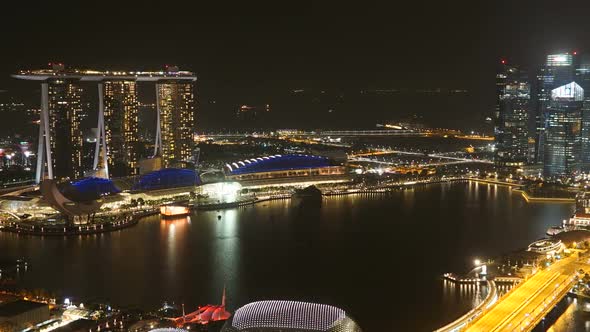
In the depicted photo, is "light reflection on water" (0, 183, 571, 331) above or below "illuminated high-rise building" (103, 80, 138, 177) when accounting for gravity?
below

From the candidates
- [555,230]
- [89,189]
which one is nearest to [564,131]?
[555,230]

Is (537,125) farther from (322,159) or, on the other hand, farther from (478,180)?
(322,159)

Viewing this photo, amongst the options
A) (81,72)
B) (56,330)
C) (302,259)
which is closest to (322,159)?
(81,72)

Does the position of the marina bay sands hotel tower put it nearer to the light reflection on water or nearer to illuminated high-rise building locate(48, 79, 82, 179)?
illuminated high-rise building locate(48, 79, 82, 179)

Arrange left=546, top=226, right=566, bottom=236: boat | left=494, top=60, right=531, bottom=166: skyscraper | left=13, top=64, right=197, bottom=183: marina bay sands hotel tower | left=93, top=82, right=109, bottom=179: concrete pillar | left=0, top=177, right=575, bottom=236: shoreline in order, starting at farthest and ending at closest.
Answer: left=494, top=60, right=531, bottom=166: skyscraper < left=93, top=82, right=109, bottom=179: concrete pillar < left=13, top=64, right=197, bottom=183: marina bay sands hotel tower < left=0, top=177, right=575, bottom=236: shoreline < left=546, top=226, right=566, bottom=236: boat

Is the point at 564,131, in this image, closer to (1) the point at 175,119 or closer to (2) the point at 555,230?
(2) the point at 555,230

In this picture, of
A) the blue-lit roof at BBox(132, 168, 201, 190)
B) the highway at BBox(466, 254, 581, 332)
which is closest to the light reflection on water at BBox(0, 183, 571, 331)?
the highway at BBox(466, 254, 581, 332)
